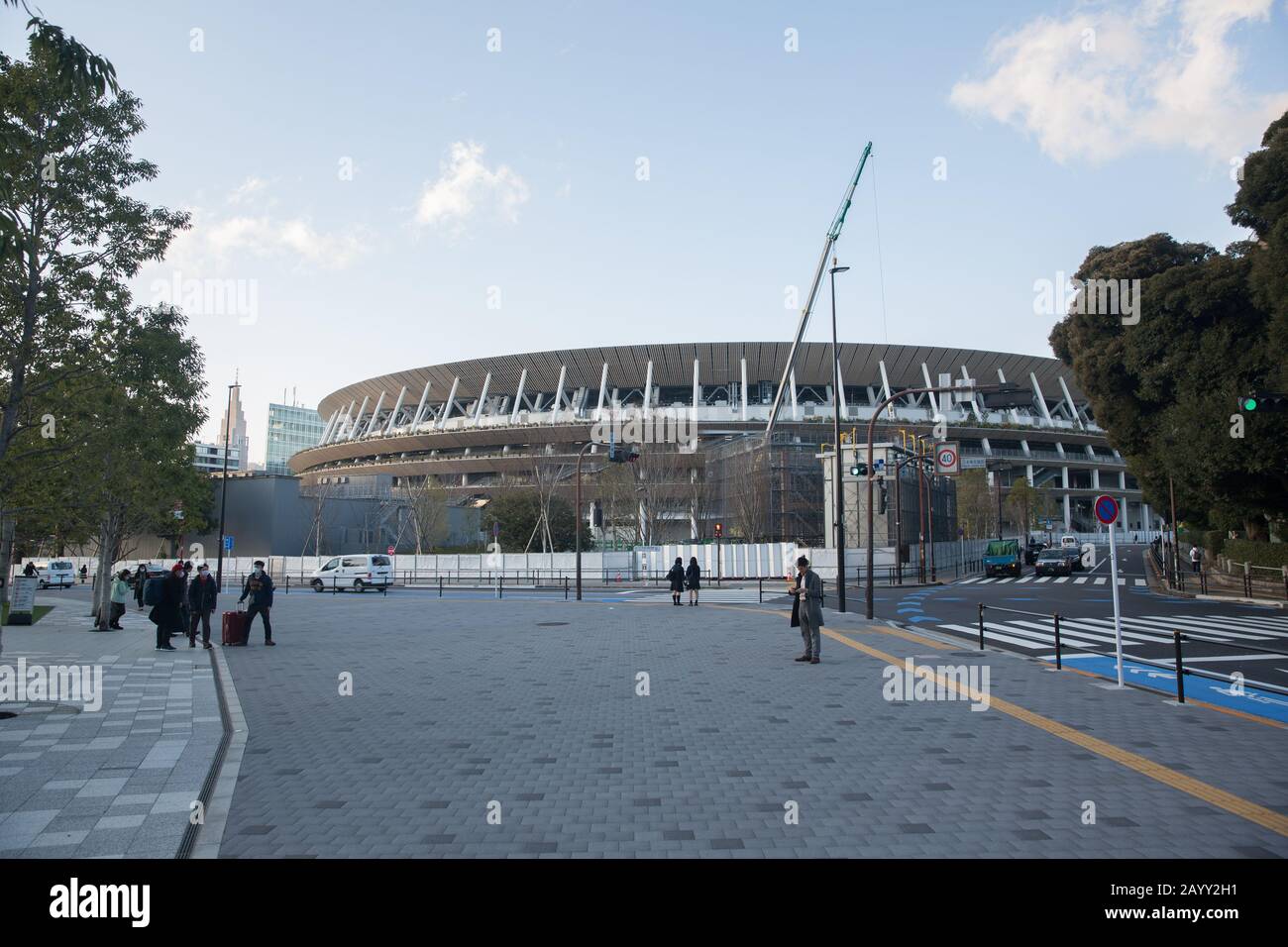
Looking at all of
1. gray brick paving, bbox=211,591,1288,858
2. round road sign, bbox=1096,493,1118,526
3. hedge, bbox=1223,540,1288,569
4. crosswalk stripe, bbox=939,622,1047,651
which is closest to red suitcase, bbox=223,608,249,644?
gray brick paving, bbox=211,591,1288,858

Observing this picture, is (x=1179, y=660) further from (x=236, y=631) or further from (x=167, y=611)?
(x=167, y=611)

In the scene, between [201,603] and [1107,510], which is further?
[201,603]

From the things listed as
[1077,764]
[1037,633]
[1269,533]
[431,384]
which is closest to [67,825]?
[1077,764]

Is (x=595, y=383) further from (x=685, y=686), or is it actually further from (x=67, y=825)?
(x=67, y=825)

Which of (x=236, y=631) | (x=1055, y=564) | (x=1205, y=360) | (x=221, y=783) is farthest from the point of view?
(x=1055, y=564)

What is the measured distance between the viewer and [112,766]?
6.62 metres

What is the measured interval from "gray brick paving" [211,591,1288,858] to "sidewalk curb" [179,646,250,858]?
0.34ft

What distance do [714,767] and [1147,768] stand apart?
3359mm

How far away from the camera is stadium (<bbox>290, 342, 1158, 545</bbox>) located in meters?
73.6

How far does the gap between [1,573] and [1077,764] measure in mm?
27160

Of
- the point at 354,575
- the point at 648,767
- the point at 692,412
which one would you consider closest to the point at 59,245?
the point at 648,767

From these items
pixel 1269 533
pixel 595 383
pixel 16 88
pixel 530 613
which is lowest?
pixel 530 613
